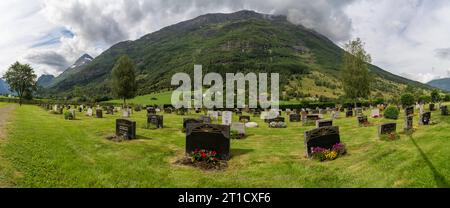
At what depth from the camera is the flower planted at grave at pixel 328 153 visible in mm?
15170

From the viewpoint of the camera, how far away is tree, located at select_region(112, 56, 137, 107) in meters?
75.1

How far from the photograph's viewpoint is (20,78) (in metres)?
91.6

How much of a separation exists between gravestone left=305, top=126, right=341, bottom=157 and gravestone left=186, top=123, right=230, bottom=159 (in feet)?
13.8

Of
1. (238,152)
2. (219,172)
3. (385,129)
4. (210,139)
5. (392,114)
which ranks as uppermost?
(392,114)

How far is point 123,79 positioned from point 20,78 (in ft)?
130

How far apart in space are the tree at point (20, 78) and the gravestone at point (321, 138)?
9841cm

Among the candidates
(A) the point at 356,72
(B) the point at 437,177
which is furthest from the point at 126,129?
(A) the point at 356,72

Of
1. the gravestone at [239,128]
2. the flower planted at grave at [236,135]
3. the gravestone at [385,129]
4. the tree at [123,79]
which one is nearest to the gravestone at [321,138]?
the gravestone at [385,129]

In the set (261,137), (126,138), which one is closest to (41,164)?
(126,138)

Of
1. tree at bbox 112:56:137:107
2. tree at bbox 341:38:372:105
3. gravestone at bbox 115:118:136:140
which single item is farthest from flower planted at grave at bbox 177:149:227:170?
tree at bbox 112:56:137:107

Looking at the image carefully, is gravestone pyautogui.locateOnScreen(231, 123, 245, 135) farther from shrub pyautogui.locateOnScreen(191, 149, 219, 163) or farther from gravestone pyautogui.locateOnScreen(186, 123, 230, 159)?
shrub pyautogui.locateOnScreen(191, 149, 219, 163)

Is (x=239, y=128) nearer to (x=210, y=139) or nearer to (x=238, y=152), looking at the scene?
(x=238, y=152)

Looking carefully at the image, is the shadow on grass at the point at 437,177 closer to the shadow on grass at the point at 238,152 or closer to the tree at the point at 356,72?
the shadow on grass at the point at 238,152
